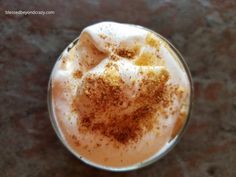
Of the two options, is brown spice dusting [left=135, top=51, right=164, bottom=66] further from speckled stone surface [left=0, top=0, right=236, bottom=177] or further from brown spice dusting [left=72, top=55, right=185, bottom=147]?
speckled stone surface [left=0, top=0, right=236, bottom=177]

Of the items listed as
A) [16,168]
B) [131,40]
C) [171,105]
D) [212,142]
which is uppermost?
[131,40]

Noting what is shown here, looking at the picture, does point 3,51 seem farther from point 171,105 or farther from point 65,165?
point 171,105

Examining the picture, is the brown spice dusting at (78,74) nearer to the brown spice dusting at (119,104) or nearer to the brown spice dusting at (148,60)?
the brown spice dusting at (119,104)

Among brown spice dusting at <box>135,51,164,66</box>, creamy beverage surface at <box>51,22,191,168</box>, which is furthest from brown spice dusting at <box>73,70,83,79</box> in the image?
brown spice dusting at <box>135,51,164,66</box>

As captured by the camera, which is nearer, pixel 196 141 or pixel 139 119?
pixel 139 119

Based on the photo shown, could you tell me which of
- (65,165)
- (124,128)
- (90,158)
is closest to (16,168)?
(65,165)

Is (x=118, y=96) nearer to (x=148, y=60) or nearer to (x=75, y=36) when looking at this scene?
(x=148, y=60)
